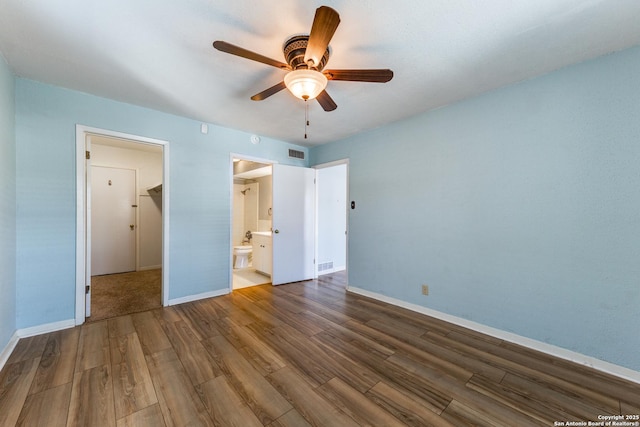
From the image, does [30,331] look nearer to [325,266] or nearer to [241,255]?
[241,255]

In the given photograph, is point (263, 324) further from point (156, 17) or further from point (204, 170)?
point (156, 17)

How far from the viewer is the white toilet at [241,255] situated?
17.3 ft

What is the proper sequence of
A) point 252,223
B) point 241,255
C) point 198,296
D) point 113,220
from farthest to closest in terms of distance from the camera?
point 252,223
point 241,255
point 113,220
point 198,296

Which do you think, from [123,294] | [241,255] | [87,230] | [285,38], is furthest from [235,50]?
[241,255]

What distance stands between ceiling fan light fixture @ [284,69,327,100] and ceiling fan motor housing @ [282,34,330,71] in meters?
0.14

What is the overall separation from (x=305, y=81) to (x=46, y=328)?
11.3ft

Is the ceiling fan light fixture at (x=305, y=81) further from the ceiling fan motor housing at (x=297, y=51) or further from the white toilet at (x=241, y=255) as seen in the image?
the white toilet at (x=241, y=255)

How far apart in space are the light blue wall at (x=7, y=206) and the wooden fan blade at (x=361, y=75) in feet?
8.87

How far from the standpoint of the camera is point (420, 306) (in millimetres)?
3061

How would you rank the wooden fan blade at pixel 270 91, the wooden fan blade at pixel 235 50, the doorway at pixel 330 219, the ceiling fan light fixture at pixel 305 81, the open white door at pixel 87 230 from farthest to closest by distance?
the doorway at pixel 330 219 < the open white door at pixel 87 230 < the wooden fan blade at pixel 270 91 < the ceiling fan light fixture at pixel 305 81 < the wooden fan blade at pixel 235 50

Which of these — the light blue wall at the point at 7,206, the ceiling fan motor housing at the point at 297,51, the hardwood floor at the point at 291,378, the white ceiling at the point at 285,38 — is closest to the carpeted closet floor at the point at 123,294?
the hardwood floor at the point at 291,378

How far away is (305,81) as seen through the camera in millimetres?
1718

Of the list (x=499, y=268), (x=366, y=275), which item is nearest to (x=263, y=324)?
(x=366, y=275)

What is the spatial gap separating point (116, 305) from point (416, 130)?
4.51m
